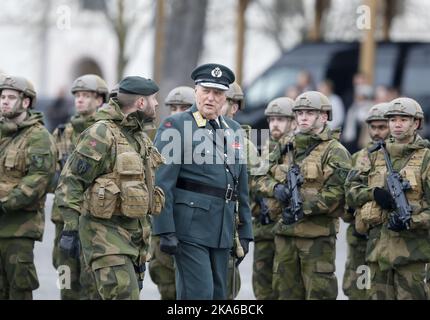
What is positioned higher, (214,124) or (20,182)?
(214,124)

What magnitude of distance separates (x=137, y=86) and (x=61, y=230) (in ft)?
9.69

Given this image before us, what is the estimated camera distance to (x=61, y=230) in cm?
1229

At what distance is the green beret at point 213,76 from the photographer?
1004 cm

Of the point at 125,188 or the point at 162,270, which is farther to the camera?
the point at 162,270

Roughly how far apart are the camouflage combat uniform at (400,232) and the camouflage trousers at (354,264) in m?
1.27

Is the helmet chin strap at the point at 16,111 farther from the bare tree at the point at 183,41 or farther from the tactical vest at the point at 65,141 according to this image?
the bare tree at the point at 183,41

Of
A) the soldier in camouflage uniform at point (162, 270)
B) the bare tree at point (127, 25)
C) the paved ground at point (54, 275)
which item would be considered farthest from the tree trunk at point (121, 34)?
the soldier in camouflage uniform at point (162, 270)

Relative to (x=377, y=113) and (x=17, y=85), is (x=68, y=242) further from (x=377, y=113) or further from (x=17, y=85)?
(x=377, y=113)

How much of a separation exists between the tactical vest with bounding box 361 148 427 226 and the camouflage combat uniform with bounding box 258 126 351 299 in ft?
1.73

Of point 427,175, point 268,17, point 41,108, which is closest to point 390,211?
point 427,175

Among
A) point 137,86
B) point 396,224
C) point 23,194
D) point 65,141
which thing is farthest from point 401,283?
point 65,141

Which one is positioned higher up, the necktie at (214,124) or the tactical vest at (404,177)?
the necktie at (214,124)

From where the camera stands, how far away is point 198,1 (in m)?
25.1

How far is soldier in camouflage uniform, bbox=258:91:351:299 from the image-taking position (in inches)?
456
